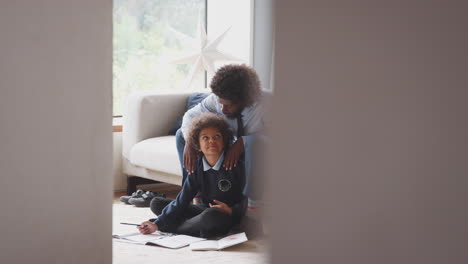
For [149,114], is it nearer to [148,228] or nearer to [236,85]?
[236,85]

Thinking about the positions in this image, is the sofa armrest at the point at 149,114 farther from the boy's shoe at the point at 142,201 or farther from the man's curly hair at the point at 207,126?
the man's curly hair at the point at 207,126

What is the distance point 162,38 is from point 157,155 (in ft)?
4.23

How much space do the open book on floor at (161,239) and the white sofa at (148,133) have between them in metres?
0.68

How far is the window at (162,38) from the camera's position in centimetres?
423

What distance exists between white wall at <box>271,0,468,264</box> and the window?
11.2ft

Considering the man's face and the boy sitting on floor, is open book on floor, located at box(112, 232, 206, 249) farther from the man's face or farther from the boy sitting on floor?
the man's face

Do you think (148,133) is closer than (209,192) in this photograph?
No

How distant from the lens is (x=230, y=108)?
2930mm

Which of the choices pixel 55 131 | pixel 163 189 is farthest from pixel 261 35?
pixel 55 131

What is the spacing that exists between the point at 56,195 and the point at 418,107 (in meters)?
1.40

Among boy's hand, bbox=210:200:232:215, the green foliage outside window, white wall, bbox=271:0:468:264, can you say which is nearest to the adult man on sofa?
boy's hand, bbox=210:200:232:215

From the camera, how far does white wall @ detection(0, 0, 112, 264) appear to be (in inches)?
69.5

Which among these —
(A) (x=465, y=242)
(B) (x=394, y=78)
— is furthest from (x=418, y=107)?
(A) (x=465, y=242)

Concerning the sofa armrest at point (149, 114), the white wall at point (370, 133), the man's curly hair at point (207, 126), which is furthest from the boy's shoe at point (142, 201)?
the white wall at point (370, 133)
